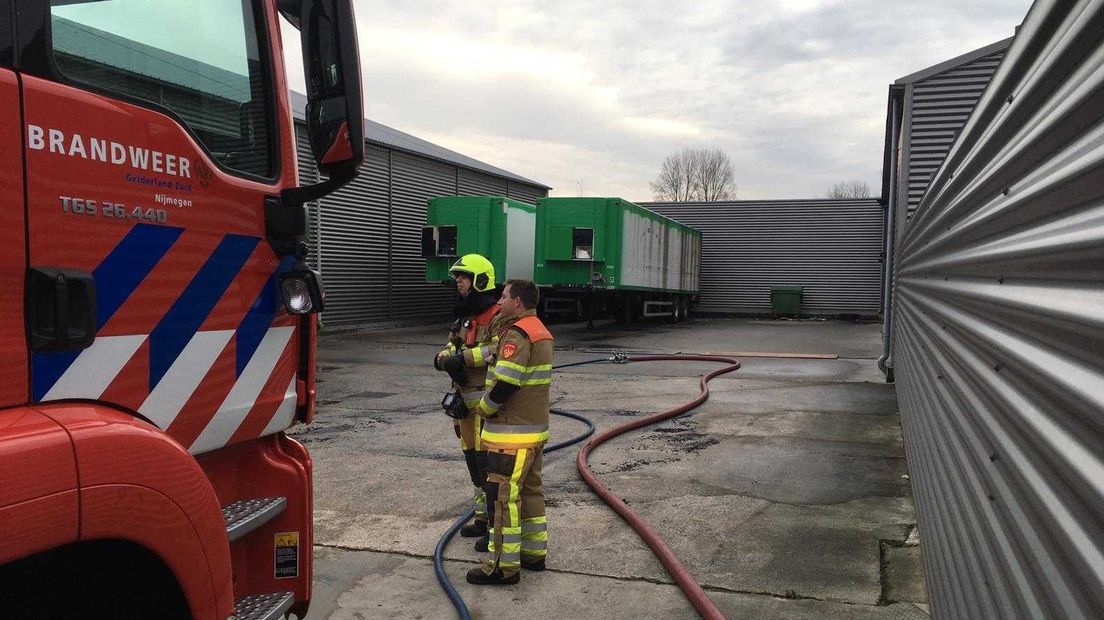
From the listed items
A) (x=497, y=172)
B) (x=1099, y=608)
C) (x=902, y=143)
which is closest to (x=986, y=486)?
(x=1099, y=608)

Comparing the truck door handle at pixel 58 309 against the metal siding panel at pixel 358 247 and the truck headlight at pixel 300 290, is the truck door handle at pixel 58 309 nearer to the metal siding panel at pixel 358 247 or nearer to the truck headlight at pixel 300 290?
the truck headlight at pixel 300 290

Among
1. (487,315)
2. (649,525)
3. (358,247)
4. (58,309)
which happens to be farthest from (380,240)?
(58,309)

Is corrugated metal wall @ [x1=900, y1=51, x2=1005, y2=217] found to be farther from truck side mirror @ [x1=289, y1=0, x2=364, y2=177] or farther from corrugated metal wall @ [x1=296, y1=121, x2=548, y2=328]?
corrugated metal wall @ [x1=296, y1=121, x2=548, y2=328]

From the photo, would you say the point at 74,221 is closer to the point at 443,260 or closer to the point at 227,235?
the point at 227,235

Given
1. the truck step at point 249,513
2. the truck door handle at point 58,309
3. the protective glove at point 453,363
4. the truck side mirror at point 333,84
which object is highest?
the truck side mirror at point 333,84

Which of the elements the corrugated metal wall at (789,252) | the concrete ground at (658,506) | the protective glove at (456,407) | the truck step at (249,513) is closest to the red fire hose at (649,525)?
the concrete ground at (658,506)

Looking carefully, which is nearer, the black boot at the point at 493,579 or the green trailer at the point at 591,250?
the black boot at the point at 493,579

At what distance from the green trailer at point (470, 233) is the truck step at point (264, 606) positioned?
54.6 feet

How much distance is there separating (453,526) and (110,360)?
10.3ft

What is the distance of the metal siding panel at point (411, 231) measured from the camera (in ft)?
76.6

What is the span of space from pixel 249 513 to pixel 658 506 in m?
3.53

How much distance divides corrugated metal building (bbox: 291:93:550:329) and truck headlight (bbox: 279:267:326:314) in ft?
52.6

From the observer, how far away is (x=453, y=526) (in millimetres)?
5059

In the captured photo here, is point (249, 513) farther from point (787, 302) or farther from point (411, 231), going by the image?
point (787, 302)
